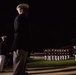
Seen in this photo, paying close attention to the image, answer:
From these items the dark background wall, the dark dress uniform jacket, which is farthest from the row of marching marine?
the dark dress uniform jacket

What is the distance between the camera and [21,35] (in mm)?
5734

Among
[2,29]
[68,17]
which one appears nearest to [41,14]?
[68,17]

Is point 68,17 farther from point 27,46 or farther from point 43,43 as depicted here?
point 27,46

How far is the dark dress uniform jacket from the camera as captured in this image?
5.68m

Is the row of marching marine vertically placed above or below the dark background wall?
below

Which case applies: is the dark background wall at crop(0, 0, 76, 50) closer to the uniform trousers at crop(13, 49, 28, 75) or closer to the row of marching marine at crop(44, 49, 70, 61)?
the row of marching marine at crop(44, 49, 70, 61)

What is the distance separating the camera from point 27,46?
571 cm

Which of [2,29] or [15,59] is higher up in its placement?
[15,59]

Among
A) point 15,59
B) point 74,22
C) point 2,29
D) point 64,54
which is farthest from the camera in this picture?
point 74,22

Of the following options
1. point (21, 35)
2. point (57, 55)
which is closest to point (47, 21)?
point (57, 55)

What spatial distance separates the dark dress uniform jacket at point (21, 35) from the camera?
5.68 m

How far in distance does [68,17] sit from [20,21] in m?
28.4

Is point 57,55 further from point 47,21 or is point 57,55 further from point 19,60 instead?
point 19,60

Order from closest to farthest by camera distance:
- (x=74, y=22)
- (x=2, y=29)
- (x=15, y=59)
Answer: (x=15, y=59), (x=2, y=29), (x=74, y=22)
